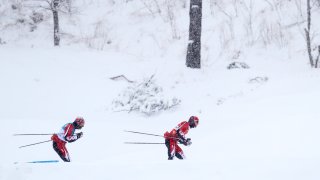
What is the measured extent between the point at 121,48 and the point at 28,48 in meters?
3.28

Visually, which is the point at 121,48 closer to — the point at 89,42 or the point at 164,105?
the point at 89,42

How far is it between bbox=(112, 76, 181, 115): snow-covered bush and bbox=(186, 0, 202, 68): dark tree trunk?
187 cm

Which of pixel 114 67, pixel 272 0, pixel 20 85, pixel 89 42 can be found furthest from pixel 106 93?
pixel 272 0

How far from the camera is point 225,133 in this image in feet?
34.0

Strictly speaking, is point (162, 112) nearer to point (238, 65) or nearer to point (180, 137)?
point (238, 65)

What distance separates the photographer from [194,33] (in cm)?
1430

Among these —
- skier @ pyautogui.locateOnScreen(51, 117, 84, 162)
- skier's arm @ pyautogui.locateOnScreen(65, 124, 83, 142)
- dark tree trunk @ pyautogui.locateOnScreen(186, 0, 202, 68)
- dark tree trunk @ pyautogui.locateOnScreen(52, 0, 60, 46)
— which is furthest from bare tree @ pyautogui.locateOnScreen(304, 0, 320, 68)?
dark tree trunk @ pyautogui.locateOnScreen(52, 0, 60, 46)

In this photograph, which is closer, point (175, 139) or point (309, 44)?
point (175, 139)

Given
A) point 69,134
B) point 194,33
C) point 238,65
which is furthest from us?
point 194,33

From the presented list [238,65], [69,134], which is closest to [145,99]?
[238,65]

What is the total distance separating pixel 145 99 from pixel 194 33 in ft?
9.76

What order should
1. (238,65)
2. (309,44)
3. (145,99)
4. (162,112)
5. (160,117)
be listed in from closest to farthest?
1. (160,117)
2. (162,112)
3. (145,99)
4. (309,44)
5. (238,65)

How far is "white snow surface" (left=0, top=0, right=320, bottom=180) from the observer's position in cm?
654

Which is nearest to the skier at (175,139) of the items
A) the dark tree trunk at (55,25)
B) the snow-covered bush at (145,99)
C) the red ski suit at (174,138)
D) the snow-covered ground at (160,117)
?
the red ski suit at (174,138)
